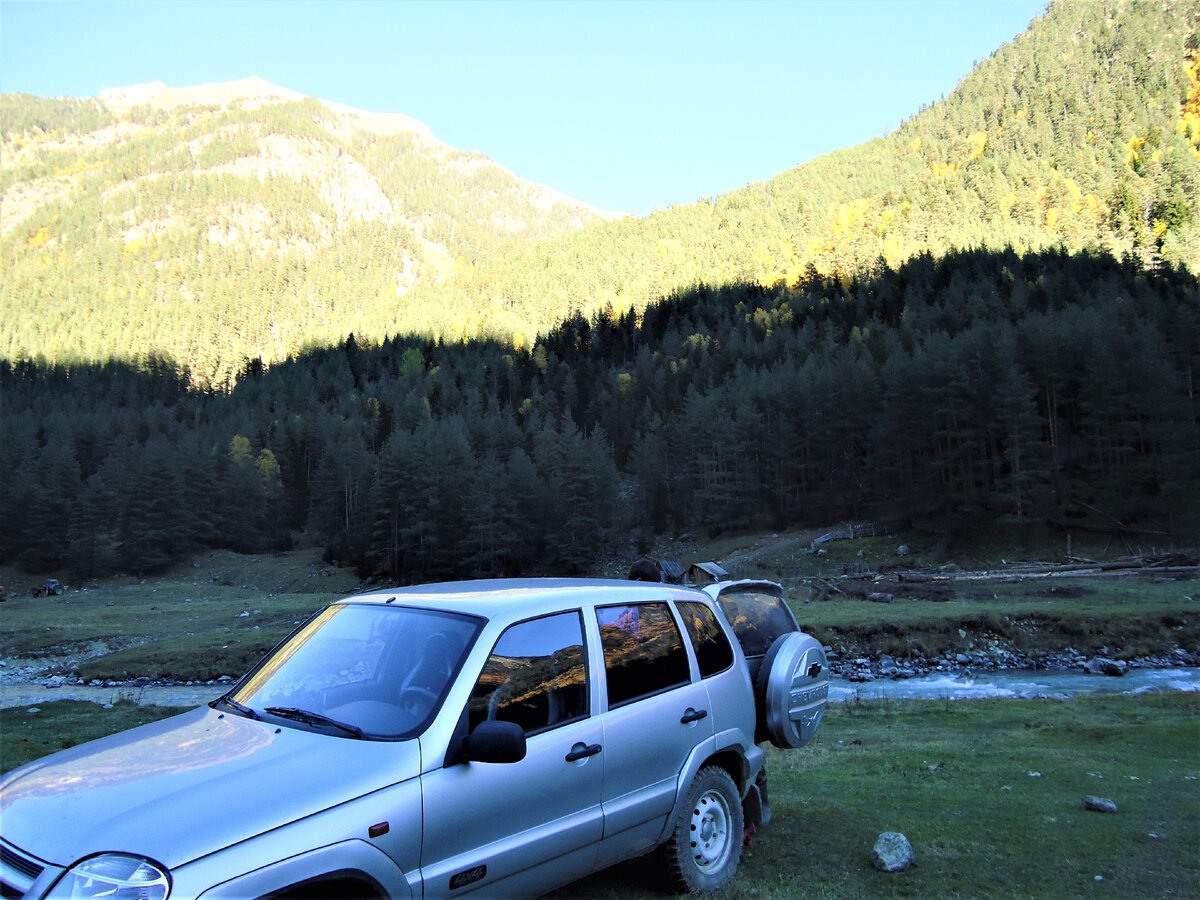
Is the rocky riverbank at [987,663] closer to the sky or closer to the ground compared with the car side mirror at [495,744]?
closer to the ground

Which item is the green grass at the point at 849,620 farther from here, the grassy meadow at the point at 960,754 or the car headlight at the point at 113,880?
the car headlight at the point at 113,880

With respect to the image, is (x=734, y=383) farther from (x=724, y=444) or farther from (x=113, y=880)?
(x=113, y=880)

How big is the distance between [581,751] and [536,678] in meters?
0.53

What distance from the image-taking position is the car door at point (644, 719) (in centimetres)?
483

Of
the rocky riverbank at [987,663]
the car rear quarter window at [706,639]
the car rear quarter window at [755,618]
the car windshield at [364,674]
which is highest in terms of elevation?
the car windshield at [364,674]

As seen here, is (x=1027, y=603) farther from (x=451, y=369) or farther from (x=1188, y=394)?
(x=451, y=369)

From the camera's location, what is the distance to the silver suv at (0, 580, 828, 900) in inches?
129

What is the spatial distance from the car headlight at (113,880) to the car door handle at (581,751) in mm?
2197

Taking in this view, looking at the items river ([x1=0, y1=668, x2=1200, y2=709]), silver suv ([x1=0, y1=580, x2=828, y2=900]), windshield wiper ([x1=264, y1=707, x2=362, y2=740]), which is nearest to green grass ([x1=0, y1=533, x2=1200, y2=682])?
river ([x1=0, y1=668, x2=1200, y2=709])

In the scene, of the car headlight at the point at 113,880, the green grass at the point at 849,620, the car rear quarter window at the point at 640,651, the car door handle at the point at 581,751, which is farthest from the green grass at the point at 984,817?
the green grass at the point at 849,620

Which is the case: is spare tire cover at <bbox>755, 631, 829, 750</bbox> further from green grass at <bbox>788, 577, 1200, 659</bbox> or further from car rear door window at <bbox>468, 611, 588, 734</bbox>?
green grass at <bbox>788, 577, 1200, 659</bbox>

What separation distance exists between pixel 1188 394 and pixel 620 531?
148ft

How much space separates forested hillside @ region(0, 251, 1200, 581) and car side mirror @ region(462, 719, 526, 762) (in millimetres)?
51903

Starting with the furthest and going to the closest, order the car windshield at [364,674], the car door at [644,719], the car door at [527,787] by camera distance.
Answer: the car door at [644,719], the car windshield at [364,674], the car door at [527,787]
